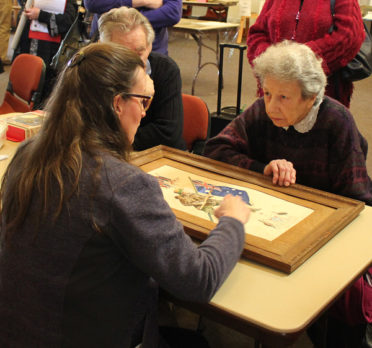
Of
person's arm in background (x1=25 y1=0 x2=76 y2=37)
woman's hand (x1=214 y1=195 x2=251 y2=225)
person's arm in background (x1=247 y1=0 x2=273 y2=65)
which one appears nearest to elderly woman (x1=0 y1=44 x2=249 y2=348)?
woman's hand (x1=214 y1=195 x2=251 y2=225)

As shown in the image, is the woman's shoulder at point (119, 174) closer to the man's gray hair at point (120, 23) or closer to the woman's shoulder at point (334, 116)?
the woman's shoulder at point (334, 116)

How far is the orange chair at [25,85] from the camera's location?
11.7ft

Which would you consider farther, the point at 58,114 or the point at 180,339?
the point at 180,339

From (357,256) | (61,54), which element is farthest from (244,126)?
(61,54)

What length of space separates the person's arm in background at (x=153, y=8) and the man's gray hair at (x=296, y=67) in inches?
67.5

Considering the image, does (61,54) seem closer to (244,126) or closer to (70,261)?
(244,126)

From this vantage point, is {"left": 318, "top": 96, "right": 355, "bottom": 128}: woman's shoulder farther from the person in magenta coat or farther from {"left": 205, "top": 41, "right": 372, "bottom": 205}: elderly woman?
the person in magenta coat

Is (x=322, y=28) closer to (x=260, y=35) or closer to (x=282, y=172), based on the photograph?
(x=260, y=35)

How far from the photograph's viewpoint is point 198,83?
705 cm

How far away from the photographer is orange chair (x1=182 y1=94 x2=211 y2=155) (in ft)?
9.27

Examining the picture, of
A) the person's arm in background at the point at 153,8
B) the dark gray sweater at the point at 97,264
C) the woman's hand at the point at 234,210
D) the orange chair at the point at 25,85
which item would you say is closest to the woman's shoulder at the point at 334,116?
the woman's hand at the point at 234,210

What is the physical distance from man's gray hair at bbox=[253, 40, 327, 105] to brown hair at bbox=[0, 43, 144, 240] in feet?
2.72

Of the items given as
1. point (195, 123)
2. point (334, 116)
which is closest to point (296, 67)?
point (334, 116)

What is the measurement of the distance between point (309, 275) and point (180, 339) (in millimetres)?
494
